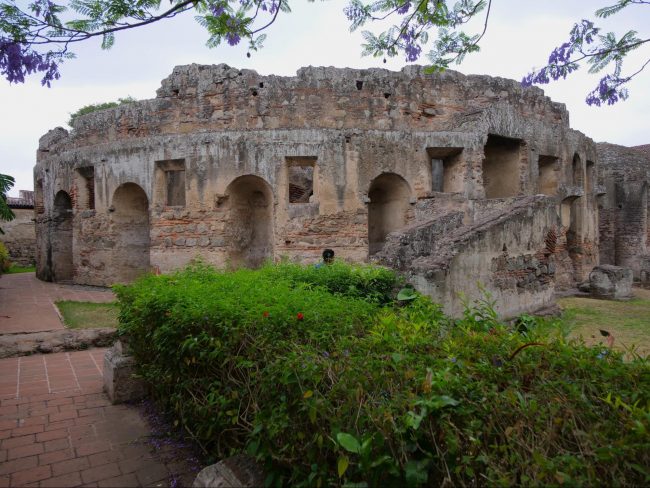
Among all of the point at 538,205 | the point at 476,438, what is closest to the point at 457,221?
the point at 538,205

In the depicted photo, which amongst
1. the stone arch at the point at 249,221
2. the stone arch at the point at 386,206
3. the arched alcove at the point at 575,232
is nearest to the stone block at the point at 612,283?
the arched alcove at the point at 575,232

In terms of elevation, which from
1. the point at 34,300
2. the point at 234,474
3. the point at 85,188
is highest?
the point at 85,188

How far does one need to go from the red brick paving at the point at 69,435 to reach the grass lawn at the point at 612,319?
5.66m

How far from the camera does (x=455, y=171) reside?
12.8m

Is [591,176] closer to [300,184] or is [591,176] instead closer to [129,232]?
[300,184]

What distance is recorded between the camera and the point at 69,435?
399 cm

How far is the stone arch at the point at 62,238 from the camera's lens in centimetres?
1573

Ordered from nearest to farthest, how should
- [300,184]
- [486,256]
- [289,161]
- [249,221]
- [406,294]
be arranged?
[406,294]
[486,256]
[289,161]
[249,221]
[300,184]

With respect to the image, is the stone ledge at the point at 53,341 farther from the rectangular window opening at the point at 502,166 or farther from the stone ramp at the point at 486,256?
the rectangular window opening at the point at 502,166

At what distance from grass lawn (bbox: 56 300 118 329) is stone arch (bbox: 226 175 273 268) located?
3.65m

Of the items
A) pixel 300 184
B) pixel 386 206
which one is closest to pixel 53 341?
pixel 386 206

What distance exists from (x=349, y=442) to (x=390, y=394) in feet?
1.38

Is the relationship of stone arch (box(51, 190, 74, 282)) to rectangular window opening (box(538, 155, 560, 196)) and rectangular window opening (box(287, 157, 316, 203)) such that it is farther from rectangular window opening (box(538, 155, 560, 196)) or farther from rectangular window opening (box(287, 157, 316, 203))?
rectangular window opening (box(538, 155, 560, 196))

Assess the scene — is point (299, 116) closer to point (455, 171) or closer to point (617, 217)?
point (455, 171)
